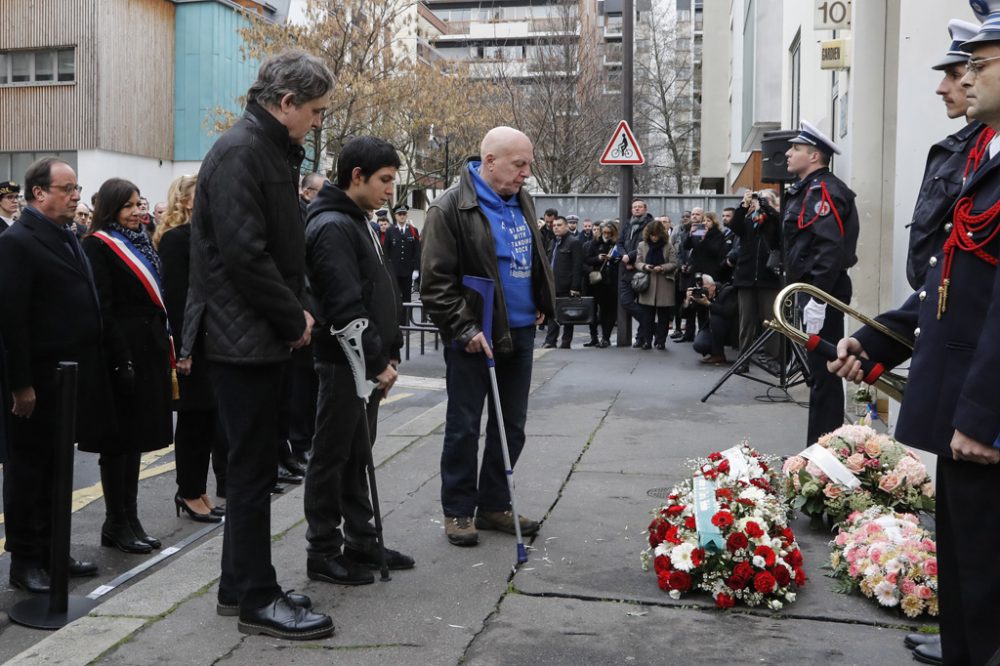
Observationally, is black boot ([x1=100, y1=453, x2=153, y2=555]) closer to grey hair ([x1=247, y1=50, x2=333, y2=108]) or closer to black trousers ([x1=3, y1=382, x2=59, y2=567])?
black trousers ([x1=3, y1=382, x2=59, y2=567])

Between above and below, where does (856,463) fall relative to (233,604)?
above

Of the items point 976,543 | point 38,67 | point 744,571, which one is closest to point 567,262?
point 744,571

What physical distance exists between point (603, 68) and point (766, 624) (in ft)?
134

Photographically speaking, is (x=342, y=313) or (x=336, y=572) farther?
(x=336, y=572)

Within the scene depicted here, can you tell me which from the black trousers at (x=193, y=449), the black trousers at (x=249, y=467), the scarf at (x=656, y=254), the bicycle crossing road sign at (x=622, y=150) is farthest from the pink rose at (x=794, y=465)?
the bicycle crossing road sign at (x=622, y=150)

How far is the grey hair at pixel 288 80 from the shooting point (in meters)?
4.08

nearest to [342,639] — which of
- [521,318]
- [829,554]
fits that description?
[521,318]

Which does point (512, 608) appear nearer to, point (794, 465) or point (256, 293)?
point (256, 293)

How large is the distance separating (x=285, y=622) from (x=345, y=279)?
1421mm

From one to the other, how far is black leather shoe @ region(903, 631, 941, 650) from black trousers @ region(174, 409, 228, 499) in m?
3.99

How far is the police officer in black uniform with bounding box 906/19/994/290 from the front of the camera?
3.73 meters

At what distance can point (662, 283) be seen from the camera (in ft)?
50.3

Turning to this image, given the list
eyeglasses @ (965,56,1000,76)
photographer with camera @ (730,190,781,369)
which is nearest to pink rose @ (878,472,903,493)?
eyeglasses @ (965,56,1000,76)

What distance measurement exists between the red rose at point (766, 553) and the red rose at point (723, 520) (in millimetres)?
163
